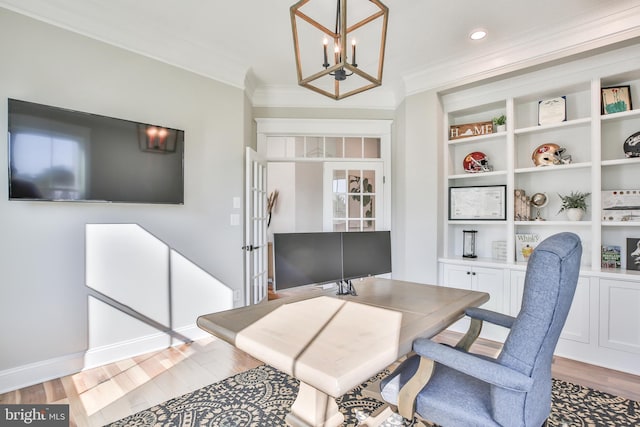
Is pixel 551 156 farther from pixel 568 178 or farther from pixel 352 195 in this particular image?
pixel 352 195

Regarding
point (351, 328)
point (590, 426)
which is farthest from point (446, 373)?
point (590, 426)

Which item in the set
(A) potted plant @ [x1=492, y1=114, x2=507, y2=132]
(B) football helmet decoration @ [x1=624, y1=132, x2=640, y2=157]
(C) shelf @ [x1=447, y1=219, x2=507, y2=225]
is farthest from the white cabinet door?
(A) potted plant @ [x1=492, y1=114, x2=507, y2=132]

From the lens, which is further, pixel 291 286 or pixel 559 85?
pixel 559 85

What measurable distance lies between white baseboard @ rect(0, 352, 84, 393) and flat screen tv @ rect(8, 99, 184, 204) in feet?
3.76

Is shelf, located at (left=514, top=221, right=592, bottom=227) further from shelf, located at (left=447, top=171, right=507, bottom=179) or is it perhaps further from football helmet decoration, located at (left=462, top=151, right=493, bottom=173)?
football helmet decoration, located at (left=462, top=151, right=493, bottom=173)

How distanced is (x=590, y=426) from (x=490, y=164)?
2.41 meters

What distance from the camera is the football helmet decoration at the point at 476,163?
3.42 metres

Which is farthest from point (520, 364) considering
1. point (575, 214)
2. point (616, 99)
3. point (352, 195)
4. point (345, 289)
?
point (352, 195)

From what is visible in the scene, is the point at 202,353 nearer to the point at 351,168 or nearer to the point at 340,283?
the point at 340,283

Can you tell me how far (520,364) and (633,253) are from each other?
2.48 meters

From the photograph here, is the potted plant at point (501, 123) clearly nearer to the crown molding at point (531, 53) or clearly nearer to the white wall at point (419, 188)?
the crown molding at point (531, 53)

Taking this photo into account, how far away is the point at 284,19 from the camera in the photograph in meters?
2.65

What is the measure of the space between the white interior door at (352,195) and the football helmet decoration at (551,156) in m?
1.70

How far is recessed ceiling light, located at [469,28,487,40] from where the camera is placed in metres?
2.75
